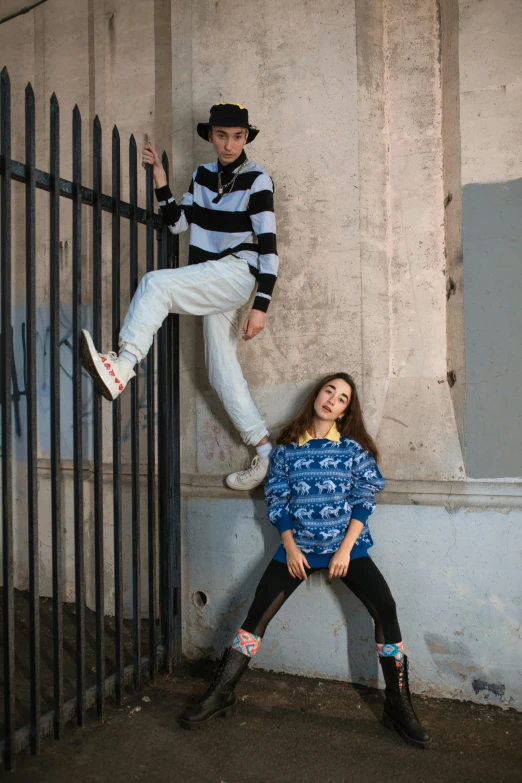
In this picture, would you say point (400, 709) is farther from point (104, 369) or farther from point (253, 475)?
point (104, 369)

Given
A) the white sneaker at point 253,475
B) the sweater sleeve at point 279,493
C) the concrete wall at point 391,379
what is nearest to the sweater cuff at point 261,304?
the concrete wall at point 391,379

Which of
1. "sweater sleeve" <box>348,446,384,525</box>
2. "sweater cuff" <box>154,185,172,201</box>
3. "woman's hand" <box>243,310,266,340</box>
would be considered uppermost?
"sweater cuff" <box>154,185,172,201</box>

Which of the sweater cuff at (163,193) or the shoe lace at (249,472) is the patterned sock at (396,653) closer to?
the shoe lace at (249,472)

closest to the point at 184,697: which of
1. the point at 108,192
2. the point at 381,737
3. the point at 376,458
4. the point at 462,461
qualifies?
the point at 381,737

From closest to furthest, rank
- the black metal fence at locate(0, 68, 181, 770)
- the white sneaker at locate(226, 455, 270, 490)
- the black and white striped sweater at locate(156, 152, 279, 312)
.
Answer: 1. the black metal fence at locate(0, 68, 181, 770)
2. the black and white striped sweater at locate(156, 152, 279, 312)
3. the white sneaker at locate(226, 455, 270, 490)

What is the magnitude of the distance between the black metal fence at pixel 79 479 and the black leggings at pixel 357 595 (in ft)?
2.07

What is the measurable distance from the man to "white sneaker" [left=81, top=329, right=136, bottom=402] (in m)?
0.28

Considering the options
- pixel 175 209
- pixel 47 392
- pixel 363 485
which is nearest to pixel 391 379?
pixel 363 485

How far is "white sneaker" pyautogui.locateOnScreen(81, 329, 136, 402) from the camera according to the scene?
3051mm

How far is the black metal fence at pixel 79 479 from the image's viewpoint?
2.90 metres

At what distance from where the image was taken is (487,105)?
365cm

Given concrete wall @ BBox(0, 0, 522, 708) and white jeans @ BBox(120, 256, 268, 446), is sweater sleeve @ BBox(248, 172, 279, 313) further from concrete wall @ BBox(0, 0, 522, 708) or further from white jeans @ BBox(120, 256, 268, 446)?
concrete wall @ BBox(0, 0, 522, 708)

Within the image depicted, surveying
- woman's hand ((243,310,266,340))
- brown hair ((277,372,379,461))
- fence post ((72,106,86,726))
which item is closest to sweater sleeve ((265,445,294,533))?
brown hair ((277,372,379,461))

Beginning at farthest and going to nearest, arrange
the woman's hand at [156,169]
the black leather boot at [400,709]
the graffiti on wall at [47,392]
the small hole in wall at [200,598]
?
1. the graffiti on wall at [47,392]
2. the small hole in wall at [200,598]
3. the woman's hand at [156,169]
4. the black leather boot at [400,709]
